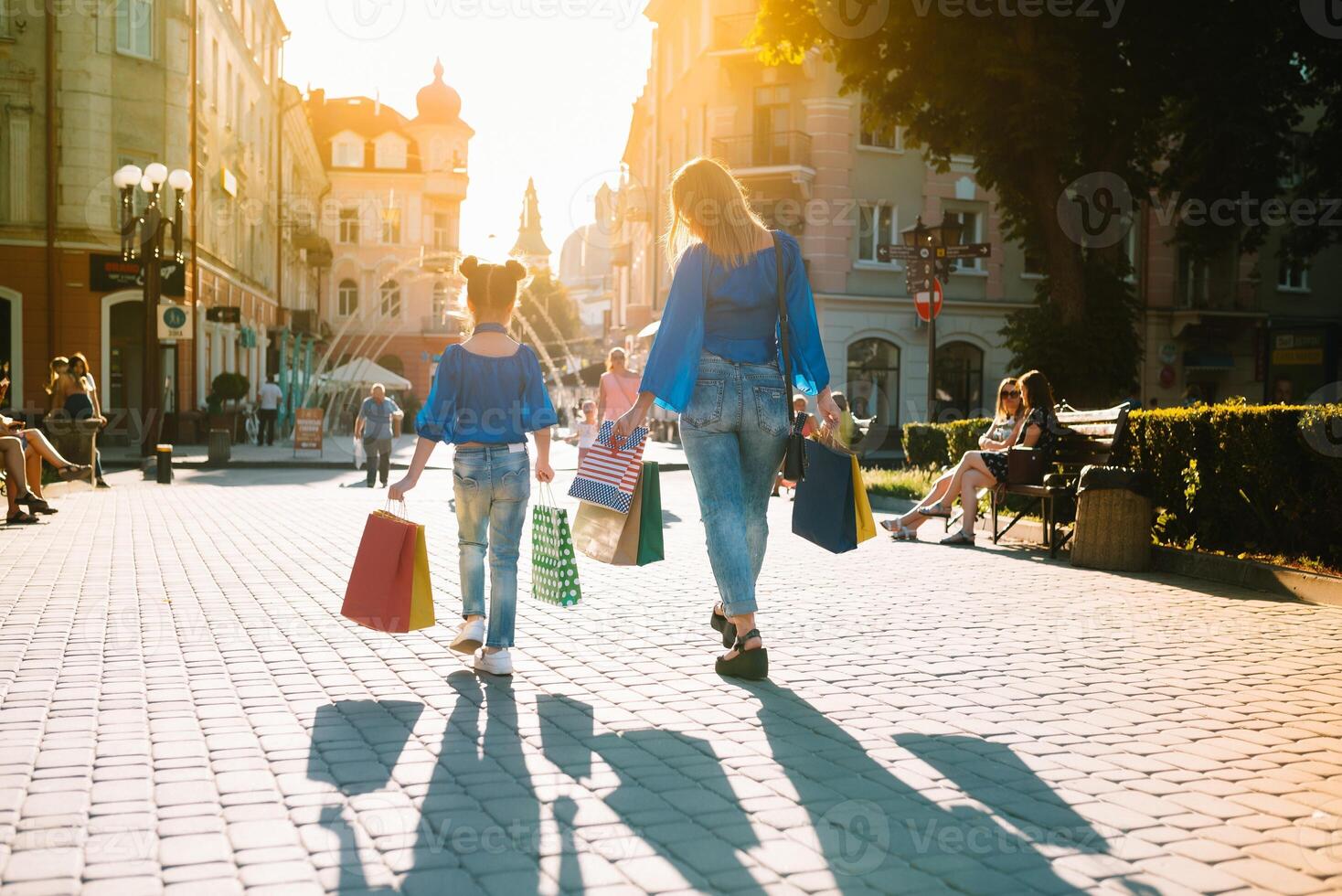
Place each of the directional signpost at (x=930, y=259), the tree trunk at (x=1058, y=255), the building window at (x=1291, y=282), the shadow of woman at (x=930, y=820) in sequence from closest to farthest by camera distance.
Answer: the shadow of woman at (x=930, y=820), the directional signpost at (x=930, y=259), the tree trunk at (x=1058, y=255), the building window at (x=1291, y=282)

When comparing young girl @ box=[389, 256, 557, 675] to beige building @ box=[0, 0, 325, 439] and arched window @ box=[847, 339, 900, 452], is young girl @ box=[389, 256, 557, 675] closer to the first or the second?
beige building @ box=[0, 0, 325, 439]

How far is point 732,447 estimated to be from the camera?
5715mm

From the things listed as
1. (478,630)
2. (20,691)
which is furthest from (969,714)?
(20,691)

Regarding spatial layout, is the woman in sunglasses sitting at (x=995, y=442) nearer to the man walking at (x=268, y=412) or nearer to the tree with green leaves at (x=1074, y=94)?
the tree with green leaves at (x=1074, y=94)

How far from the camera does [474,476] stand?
5883 mm

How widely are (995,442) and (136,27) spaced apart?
26.1m

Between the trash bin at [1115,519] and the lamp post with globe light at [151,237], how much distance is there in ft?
56.6

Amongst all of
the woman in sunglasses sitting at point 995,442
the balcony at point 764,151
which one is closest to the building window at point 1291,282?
the balcony at point 764,151

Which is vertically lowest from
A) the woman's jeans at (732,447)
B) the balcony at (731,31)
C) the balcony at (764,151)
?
the woman's jeans at (732,447)

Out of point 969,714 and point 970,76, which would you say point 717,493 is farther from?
point 970,76

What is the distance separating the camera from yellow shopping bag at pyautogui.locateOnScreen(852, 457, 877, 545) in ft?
19.2

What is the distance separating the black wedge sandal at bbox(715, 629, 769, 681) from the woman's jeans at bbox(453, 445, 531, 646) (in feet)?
3.15

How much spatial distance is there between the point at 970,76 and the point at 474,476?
52.6 feet

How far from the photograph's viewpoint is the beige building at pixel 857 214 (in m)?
37.8
